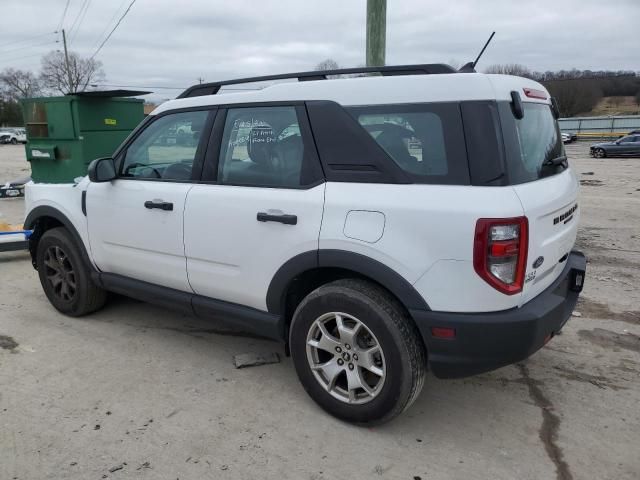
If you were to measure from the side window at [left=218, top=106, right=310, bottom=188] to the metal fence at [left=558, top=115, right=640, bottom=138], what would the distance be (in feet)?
166

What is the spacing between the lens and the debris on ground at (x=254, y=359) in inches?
147

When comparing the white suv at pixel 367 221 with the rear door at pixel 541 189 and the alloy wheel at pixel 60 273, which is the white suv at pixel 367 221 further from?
A: the alloy wheel at pixel 60 273

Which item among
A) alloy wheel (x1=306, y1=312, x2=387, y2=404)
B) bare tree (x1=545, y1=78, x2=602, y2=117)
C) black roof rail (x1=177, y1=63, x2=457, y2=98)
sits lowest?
alloy wheel (x1=306, y1=312, x2=387, y2=404)

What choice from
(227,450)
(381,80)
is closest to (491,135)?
(381,80)

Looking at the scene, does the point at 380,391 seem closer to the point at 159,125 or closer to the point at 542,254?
the point at 542,254

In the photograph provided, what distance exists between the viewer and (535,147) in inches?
112

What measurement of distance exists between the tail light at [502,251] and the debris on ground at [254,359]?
1894 millimetres

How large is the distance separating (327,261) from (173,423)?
130 cm

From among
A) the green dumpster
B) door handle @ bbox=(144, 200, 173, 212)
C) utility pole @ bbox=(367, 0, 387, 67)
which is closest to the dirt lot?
door handle @ bbox=(144, 200, 173, 212)

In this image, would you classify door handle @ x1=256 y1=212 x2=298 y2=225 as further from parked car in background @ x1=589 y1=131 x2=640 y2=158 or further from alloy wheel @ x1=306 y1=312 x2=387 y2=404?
parked car in background @ x1=589 y1=131 x2=640 y2=158

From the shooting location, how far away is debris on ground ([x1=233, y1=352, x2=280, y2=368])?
3.74m

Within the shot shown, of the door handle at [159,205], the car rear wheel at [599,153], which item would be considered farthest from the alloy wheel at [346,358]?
the car rear wheel at [599,153]

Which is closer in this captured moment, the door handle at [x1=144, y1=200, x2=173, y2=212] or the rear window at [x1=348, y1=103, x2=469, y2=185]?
the rear window at [x1=348, y1=103, x2=469, y2=185]

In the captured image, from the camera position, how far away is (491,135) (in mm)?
2457
